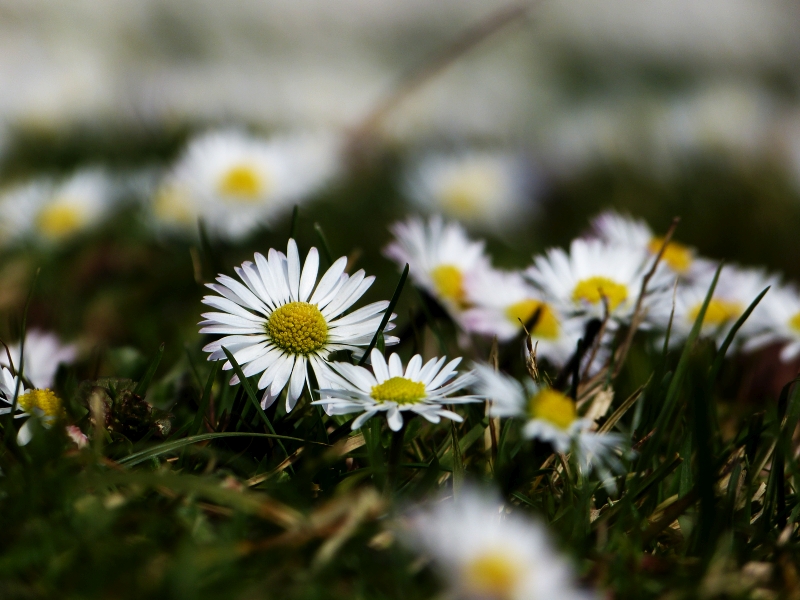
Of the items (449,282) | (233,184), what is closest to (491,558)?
(449,282)

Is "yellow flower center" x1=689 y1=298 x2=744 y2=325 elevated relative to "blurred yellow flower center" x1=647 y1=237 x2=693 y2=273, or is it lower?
lower

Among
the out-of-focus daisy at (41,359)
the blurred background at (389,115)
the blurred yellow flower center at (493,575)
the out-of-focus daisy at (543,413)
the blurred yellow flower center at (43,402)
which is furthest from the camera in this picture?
the blurred background at (389,115)

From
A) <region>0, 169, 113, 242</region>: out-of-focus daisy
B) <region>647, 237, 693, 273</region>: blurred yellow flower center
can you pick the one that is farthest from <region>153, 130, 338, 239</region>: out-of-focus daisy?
<region>647, 237, 693, 273</region>: blurred yellow flower center

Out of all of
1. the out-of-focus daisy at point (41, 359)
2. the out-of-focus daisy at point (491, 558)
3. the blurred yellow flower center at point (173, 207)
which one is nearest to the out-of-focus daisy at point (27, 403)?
the out-of-focus daisy at point (41, 359)

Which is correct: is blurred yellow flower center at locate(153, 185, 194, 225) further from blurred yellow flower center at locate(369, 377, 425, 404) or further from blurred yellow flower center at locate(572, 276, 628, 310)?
blurred yellow flower center at locate(369, 377, 425, 404)

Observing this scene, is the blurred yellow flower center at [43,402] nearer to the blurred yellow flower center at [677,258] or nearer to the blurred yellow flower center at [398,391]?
the blurred yellow flower center at [398,391]
